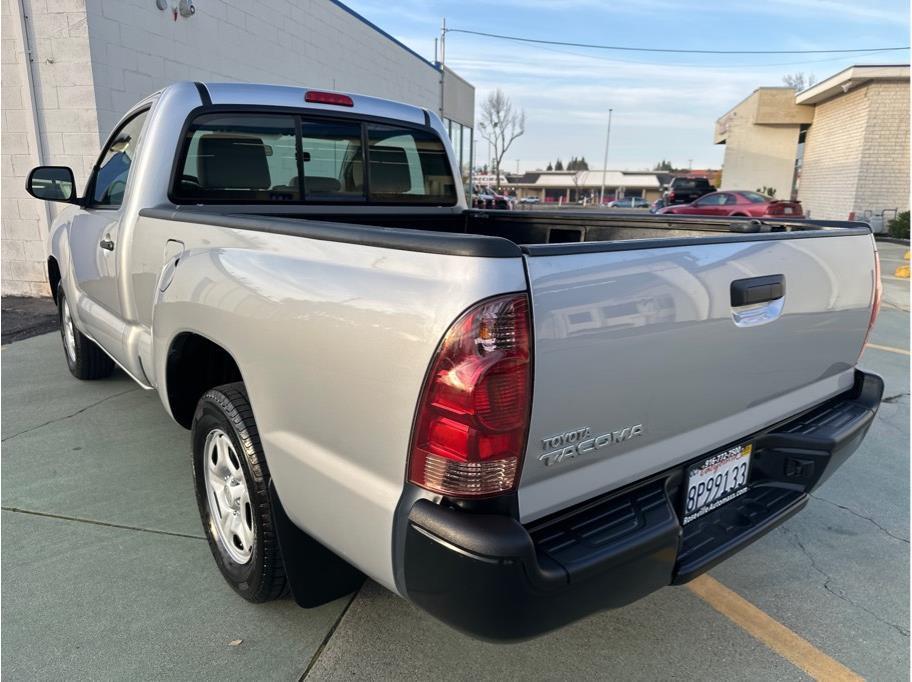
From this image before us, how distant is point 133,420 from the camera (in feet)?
13.9

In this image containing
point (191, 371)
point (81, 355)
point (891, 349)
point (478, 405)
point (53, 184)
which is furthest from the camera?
point (891, 349)

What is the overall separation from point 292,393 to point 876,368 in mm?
5921

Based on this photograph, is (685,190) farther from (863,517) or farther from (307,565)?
(307,565)

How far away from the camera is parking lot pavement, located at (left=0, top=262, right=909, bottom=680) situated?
2.15 metres

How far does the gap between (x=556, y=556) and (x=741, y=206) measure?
72.5 ft

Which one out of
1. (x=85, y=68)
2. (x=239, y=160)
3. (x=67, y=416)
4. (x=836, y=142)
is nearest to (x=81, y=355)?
(x=67, y=416)

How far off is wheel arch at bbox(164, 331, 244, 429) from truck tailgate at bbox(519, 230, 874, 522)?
1.58 m

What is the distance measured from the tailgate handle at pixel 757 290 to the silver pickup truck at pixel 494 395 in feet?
0.03

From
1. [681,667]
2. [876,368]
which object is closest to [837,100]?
[876,368]

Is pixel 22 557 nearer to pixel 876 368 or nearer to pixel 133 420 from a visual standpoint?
pixel 133 420

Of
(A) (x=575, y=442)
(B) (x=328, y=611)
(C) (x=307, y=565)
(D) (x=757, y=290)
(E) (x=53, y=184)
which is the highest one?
(E) (x=53, y=184)

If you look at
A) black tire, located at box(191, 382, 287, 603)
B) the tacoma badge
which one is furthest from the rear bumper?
black tire, located at box(191, 382, 287, 603)

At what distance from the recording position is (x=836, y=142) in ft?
81.4

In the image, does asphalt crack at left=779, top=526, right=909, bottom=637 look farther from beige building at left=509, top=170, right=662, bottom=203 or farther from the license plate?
beige building at left=509, top=170, right=662, bottom=203
